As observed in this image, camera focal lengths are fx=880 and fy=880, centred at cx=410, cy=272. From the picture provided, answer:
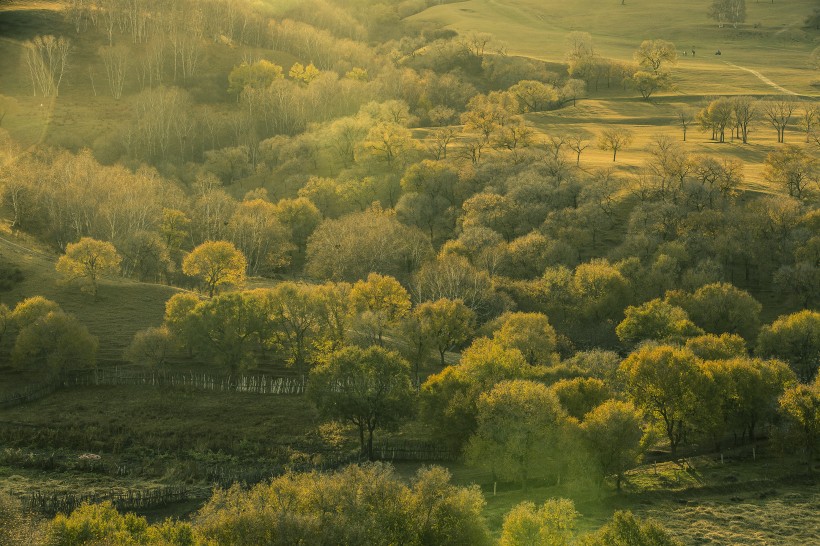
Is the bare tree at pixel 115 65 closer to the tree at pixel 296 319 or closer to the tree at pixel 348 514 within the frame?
the tree at pixel 296 319

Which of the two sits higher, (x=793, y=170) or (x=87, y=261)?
(x=793, y=170)

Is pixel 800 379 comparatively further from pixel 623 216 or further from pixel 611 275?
pixel 623 216

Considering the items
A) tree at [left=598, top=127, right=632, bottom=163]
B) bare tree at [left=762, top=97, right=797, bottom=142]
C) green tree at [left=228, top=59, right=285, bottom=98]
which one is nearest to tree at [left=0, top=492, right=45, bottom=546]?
tree at [left=598, top=127, right=632, bottom=163]

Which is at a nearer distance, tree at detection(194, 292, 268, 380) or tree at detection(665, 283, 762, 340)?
tree at detection(194, 292, 268, 380)

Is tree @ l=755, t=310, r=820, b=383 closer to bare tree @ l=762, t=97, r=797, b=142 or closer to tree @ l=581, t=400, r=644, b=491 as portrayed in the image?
tree @ l=581, t=400, r=644, b=491

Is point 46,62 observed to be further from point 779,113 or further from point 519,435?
point 519,435

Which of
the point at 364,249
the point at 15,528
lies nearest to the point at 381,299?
the point at 364,249
